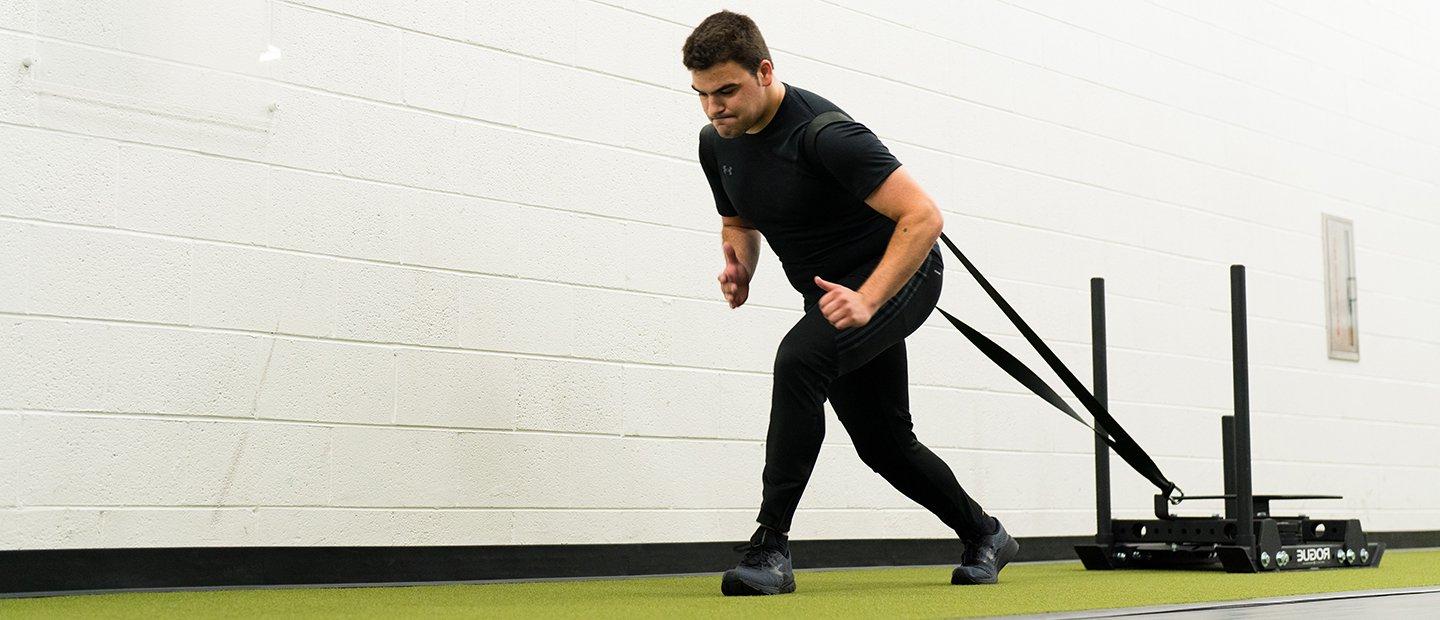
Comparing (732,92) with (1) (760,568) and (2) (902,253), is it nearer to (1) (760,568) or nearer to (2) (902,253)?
(2) (902,253)

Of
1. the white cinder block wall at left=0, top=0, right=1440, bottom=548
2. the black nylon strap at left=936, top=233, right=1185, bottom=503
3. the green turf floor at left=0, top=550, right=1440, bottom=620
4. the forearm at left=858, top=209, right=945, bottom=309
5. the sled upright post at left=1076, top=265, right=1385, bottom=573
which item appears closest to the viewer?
the green turf floor at left=0, top=550, right=1440, bottom=620

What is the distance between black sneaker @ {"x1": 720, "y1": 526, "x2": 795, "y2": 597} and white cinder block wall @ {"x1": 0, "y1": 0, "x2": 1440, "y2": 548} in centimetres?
84

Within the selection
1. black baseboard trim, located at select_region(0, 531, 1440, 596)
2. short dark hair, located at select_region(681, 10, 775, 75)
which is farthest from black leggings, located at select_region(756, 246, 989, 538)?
black baseboard trim, located at select_region(0, 531, 1440, 596)

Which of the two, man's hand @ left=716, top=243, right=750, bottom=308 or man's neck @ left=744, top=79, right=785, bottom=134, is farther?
man's hand @ left=716, top=243, right=750, bottom=308

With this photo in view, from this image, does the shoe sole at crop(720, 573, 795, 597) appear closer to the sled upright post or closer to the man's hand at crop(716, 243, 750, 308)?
the man's hand at crop(716, 243, 750, 308)

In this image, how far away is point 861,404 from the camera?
2822 millimetres

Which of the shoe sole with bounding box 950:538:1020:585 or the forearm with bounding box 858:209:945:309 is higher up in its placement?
the forearm with bounding box 858:209:945:309

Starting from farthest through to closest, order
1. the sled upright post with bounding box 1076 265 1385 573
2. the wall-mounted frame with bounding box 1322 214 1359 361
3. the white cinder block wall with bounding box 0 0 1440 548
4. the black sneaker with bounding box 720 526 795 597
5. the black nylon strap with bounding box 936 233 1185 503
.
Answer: the wall-mounted frame with bounding box 1322 214 1359 361
the sled upright post with bounding box 1076 265 1385 573
the black nylon strap with bounding box 936 233 1185 503
the white cinder block wall with bounding box 0 0 1440 548
the black sneaker with bounding box 720 526 795 597

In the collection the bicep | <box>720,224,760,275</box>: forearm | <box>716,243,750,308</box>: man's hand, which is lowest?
<box>716,243,750,308</box>: man's hand

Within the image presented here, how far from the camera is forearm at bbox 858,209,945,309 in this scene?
8.04ft

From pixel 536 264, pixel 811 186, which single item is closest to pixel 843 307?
pixel 811 186

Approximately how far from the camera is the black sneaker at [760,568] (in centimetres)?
257

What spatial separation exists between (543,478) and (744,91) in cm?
124

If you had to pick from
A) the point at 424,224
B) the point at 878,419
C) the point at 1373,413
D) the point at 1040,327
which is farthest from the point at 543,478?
the point at 1373,413
